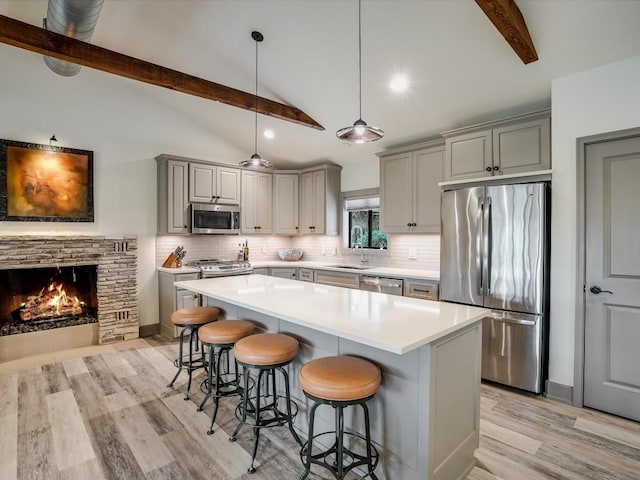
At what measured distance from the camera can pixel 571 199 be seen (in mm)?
2844

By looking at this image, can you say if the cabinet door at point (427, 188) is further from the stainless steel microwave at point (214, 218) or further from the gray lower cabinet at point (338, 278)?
the stainless steel microwave at point (214, 218)

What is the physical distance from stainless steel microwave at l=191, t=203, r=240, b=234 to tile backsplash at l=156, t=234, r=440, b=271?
349 mm

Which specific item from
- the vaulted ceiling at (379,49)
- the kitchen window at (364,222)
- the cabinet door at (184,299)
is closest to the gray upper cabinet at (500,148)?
the vaulted ceiling at (379,49)

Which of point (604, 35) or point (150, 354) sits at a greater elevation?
point (604, 35)

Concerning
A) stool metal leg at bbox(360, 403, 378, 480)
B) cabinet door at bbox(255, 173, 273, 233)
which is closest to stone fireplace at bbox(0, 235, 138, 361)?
cabinet door at bbox(255, 173, 273, 233)

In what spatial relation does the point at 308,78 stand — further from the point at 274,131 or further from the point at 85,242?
the point at 85,242

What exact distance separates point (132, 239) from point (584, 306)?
5.03 m

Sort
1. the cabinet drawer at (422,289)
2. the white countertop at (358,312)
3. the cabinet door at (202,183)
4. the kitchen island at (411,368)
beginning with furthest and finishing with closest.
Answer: the cabinet door at (202,183) < the cabinet drawer at (422,289) < the kitchen island at (411,368) < the white countertop at (358,312)

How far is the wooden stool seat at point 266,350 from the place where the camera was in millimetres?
2086

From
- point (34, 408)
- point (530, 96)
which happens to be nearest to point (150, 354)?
point (34, 408)

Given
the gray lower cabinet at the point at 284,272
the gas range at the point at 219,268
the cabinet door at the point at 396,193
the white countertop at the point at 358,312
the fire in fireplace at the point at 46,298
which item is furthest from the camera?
the gray lower cabinet at the point at 284,272

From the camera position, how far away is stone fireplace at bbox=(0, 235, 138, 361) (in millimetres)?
3891

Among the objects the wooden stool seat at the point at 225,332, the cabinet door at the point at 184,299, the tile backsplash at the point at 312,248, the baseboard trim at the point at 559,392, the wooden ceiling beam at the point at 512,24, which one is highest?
the wooden ceiling beam at the point at 512,24

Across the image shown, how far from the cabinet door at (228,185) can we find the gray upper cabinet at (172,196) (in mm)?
497
